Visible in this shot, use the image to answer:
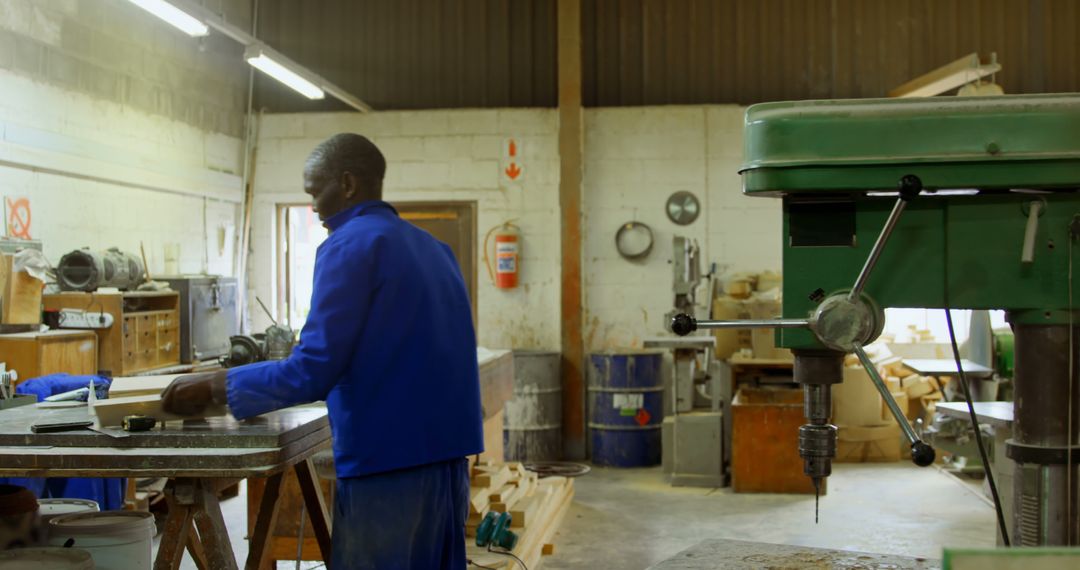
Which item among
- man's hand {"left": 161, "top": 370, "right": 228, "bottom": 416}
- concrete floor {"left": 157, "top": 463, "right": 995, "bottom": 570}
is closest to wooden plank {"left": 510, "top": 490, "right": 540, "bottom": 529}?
concrete floor {"left": 157, "top": 463, "right": 995, "bottom": 570}

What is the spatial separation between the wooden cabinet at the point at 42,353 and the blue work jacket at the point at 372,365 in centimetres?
299

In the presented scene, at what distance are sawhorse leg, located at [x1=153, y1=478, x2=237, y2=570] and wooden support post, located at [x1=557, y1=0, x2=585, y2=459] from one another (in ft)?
17.0

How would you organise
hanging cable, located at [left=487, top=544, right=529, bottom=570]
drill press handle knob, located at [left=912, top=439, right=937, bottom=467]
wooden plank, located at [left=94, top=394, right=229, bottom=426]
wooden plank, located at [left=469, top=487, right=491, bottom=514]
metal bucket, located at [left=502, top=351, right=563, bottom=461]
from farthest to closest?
metal bucket, located at [left=502, top=351, right=563, bottom=461], wooden plank, located at [left=469, top=487, right=491, bottom=514], hanging cable, located at [left=487, top=544, right=529, bottom=570], wooden plank, located at [left=94, top=394, right=229, bottom=426], drill press handle knob, located at [left=912, top=439, right=937, bottom=467]

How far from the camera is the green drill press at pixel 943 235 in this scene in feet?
4.55

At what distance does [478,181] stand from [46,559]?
554 centimetres

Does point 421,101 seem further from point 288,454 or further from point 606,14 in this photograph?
point 288,454

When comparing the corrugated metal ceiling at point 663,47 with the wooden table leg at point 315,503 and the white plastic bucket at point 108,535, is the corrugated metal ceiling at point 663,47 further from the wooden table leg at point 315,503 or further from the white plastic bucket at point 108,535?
the white plastic bucket at point 108,535

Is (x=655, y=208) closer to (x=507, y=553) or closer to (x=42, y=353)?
(x=507, y=553)

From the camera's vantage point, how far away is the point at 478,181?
25.2 feet

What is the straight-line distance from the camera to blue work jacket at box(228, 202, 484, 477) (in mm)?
2010

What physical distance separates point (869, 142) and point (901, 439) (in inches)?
243

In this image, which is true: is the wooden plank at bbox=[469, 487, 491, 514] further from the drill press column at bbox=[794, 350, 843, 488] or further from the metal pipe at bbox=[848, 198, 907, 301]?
the metal pipe at bbox=[848, 198, 907, 301]

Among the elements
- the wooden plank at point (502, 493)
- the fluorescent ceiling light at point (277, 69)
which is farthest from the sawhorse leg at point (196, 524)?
the fluorescent ceiling light at point (277, 69)

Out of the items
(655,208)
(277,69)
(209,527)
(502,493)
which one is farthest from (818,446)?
(655,208)
